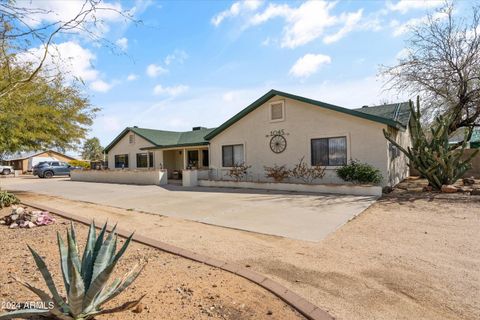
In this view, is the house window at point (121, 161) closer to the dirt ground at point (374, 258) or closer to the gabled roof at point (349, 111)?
the gabled roof at point (349, 111)

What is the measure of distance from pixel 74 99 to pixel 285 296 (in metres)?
14.3

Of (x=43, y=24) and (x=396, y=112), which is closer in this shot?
(x=43, y=24)

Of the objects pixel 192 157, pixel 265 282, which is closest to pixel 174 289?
pixel 265 282

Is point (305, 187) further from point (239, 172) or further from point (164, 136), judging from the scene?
point (164, 136)

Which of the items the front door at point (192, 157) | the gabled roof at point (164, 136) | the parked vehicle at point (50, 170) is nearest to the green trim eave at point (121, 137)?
the gabled roof at point (164, 136)

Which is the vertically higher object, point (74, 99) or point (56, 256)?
point (74, 99)

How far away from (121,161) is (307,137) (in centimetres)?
1900

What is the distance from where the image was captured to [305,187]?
13.3 m

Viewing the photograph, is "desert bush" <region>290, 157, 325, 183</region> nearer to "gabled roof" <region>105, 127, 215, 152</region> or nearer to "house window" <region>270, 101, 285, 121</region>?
"house window" <region>270, 101, 285, 121</region>

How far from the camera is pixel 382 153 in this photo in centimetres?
1272

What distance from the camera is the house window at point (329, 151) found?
45.1 ft

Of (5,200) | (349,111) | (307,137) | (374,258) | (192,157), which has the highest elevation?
(349,111)

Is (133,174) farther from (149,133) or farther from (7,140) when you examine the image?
(7,140)

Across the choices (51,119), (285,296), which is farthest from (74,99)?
(285,296)
